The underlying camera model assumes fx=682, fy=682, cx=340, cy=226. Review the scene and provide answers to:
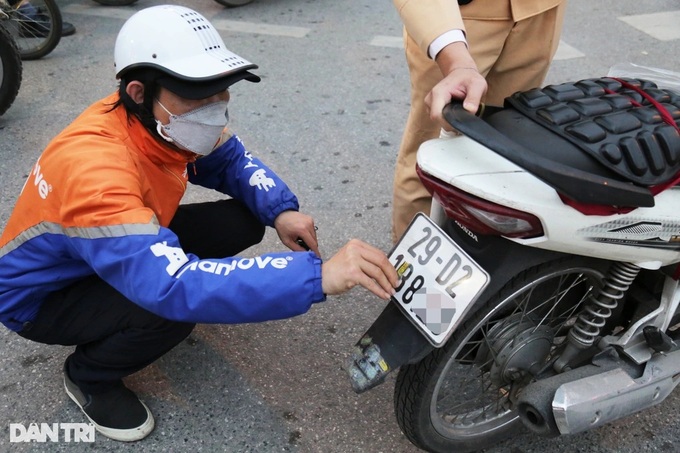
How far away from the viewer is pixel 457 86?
156cm

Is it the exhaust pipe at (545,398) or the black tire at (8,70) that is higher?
the exhaust pipe at (545,398)

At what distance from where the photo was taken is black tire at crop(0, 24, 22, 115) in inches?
146

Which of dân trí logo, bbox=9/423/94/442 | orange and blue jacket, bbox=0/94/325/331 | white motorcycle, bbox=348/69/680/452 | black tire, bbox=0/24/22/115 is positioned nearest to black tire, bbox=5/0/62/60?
black tire, bbox=0/24/22/115

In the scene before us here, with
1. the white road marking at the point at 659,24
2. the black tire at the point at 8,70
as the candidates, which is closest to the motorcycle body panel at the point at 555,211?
the black tire at the point at 8,70

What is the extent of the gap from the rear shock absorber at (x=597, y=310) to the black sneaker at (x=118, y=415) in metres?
1.19

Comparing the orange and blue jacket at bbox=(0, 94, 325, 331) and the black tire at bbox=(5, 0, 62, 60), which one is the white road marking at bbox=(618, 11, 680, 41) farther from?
the orange and blue jacket at bbox=(0, 94, 325, 331)

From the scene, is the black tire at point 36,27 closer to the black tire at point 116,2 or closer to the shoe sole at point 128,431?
the black tire at point 116,2

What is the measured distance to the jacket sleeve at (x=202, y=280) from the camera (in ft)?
4.97

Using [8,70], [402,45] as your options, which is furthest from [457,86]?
[402,45]

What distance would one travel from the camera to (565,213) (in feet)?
4.54

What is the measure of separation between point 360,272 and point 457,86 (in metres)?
0.49

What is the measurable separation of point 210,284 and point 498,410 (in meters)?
0.95

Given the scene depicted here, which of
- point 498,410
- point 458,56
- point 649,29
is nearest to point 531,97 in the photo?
point 458,56

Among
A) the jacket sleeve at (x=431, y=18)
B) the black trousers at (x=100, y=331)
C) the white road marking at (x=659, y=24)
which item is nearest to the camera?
the jacket sleeve at (x=431, y=18)
